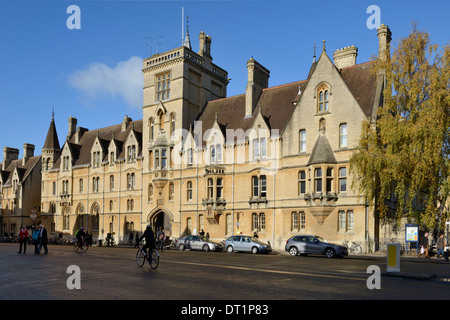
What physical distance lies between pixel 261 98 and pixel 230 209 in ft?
39.5

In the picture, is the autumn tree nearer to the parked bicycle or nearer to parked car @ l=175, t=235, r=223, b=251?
the parked bicycle

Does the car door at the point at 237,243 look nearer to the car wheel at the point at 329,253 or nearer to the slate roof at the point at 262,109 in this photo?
the car wheel at the point at 329,253

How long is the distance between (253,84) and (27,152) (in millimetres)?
49719

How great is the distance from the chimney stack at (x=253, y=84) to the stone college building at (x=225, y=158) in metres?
0.11

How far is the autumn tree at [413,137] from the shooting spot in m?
27.9

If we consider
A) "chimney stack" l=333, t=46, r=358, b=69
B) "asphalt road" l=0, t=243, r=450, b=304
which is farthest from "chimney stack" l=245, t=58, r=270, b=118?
"asphalt road" l=0, t=243, r=450, b=304

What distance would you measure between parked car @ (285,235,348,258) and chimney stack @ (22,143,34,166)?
59277 mm

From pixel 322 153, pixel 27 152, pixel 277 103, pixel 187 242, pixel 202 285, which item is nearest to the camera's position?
pixel 202 285

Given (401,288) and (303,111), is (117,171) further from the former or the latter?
(401,288)

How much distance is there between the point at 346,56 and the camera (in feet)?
Result: 137

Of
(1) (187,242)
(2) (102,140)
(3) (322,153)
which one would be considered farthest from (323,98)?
(2) (102,140)

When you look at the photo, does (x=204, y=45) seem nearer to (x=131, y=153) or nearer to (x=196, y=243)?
(x=131, y=153)

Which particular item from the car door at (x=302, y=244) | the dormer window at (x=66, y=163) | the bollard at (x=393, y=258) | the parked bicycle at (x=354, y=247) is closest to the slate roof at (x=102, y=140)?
the dormer window at (x=66, y=163)

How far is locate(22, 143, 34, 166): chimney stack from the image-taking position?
249ft
